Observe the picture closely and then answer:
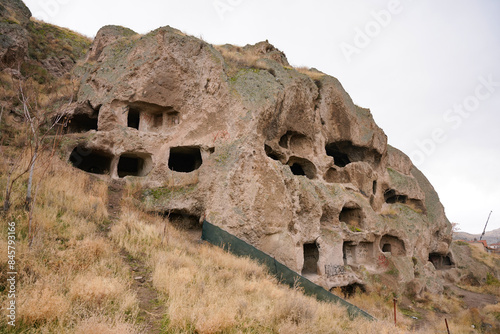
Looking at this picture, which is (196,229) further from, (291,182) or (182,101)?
(182,101)

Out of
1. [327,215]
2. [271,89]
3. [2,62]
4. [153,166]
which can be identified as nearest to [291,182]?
[327,215]

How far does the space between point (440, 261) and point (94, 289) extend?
28.0 meters

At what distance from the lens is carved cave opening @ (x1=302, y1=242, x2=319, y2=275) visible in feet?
40.6

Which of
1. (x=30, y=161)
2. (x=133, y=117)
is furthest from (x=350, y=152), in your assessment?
(x=30, y=161)

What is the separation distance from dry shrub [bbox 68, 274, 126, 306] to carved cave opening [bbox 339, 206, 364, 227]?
13549 mm

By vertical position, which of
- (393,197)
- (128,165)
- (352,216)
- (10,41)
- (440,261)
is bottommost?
(440,261)

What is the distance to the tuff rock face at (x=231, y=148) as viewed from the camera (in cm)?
1011

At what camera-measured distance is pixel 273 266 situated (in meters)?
7.83

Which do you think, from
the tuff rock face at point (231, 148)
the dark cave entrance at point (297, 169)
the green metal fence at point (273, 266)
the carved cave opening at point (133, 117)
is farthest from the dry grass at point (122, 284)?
the dark cave entrance at point (297, 169)

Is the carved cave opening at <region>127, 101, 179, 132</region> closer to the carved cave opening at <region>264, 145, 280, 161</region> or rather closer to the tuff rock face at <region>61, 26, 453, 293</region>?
the tuff rock face at <region>61, 26, 453, 293</region>

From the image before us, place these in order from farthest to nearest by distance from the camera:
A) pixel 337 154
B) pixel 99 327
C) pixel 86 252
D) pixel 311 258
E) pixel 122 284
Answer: pixel 337 154 → pixel 311 258 → pixel 86 252 → pixel 122 284 → pixel 99 327

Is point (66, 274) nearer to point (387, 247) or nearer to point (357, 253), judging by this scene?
point (357, 253)

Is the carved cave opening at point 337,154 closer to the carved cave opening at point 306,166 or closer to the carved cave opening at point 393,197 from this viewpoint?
the carved cave opening at point 306,166

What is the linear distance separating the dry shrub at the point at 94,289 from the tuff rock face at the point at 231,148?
18.4ft
